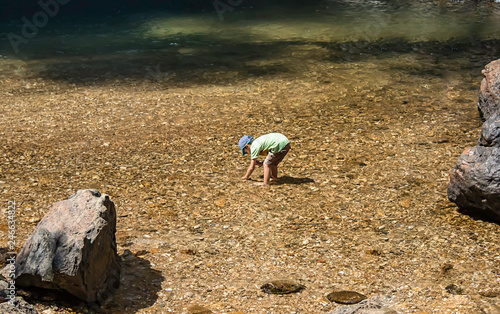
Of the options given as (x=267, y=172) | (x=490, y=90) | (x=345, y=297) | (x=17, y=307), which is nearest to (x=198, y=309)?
(x=345, y=297)

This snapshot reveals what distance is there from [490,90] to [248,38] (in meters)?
8.11

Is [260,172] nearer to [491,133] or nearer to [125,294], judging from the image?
[491,133]

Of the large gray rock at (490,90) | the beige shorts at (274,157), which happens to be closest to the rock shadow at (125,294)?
the beige shorts at (274,157)

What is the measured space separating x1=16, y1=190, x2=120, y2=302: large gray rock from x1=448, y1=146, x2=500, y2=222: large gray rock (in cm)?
382

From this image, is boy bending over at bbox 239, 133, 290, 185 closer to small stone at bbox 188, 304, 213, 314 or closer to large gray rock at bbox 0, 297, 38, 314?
small stone at bbox 188, 304, 213, 314

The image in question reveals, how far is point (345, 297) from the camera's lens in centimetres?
460

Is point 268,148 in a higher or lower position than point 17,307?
higher

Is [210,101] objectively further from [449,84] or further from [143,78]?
[449,84]

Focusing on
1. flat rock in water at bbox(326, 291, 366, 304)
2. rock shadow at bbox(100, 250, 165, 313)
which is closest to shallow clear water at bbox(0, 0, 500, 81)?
rock shadow at bbox(100, 250, 165, 313)

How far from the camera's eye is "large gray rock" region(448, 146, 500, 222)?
5.52m

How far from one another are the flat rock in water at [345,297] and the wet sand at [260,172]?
0.26 feet

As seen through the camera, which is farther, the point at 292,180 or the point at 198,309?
the point at 292,180

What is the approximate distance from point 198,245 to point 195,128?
12.0ft

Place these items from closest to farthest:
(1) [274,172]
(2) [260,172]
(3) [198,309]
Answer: (3) [198,309] → (1) [274,172] → (2) [260,172]
